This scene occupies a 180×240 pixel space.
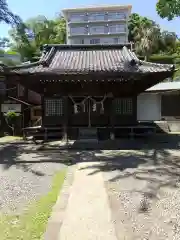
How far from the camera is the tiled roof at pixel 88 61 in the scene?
523 inches

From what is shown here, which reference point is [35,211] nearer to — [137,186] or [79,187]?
[79,187]

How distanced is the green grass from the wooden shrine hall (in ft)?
29.5

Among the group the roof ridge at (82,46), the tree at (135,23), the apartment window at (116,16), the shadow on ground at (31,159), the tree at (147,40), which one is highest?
the apartment window at (116,16)

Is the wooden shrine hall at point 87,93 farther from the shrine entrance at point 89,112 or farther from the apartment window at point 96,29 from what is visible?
the apartment window at point 96,29

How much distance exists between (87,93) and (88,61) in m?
2.16

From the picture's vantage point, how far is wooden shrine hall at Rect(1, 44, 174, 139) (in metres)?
14.0

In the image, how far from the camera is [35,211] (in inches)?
184

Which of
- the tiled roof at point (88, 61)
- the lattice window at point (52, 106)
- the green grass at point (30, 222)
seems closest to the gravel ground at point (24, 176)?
the green grass at point (30, 222)

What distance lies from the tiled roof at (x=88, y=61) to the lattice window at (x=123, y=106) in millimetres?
2164

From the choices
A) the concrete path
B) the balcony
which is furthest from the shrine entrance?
the balcony

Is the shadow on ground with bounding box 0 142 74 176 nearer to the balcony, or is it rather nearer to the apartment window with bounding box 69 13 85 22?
the balcony

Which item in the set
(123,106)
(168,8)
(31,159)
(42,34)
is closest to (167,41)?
(42,34)

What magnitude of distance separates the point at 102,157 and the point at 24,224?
5940 millimetres

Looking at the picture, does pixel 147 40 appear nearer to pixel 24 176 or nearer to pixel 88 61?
pixel 88 61
